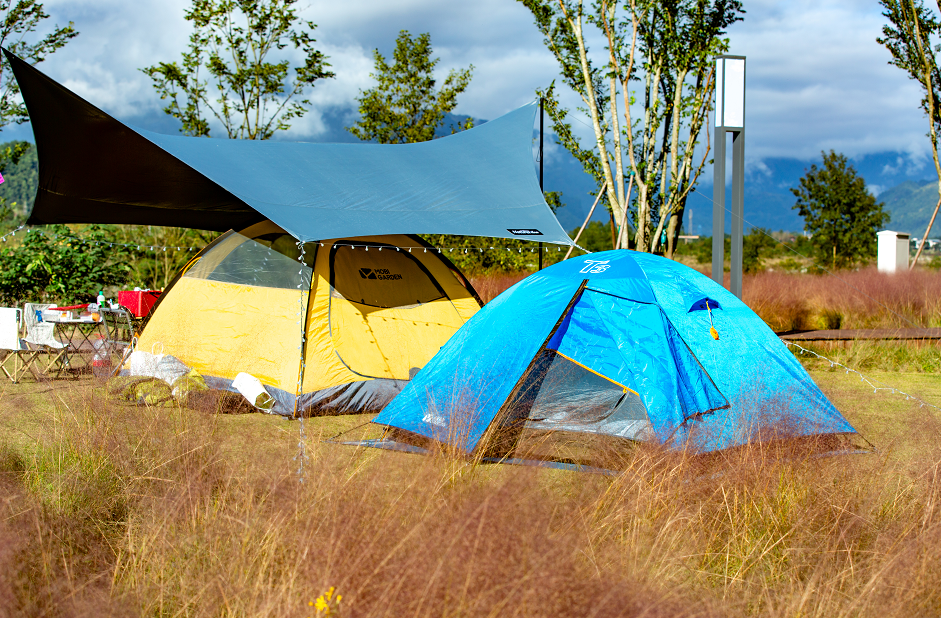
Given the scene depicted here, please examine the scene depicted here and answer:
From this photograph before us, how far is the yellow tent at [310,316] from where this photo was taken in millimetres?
4906

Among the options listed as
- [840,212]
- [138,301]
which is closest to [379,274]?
[138,301]

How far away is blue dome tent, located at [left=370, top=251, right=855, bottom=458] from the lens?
3555 mm

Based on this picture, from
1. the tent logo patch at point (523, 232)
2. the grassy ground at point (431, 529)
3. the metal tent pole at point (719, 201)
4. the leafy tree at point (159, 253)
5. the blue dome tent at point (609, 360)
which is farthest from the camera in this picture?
the leafy tree at point (159, 253)

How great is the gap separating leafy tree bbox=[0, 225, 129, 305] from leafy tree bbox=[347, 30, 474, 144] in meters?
5.12

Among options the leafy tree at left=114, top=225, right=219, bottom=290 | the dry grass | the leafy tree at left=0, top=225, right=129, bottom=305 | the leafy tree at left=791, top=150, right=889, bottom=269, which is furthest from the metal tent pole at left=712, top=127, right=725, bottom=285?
the leafy tree at left=791, top=150, right=889, bottom=269

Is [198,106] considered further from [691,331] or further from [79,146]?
[691,331]

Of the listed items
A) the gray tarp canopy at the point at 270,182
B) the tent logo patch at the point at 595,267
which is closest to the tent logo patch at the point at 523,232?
the gray tarp canopy at the point at 270,182

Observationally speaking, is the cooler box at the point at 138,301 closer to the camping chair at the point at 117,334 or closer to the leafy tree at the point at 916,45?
the camping chair at the point at 117,334

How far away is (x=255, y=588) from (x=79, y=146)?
4.12 metres

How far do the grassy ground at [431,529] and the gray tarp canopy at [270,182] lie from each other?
1.88 metres

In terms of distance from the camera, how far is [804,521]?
229 cm

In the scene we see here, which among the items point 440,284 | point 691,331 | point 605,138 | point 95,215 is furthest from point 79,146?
point 605,138

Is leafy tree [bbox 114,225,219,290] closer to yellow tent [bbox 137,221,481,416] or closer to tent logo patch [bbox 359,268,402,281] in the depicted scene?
yellow tent [bbox 137,221,481,416]

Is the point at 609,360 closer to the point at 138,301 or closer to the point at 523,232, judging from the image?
the point at 523,232
